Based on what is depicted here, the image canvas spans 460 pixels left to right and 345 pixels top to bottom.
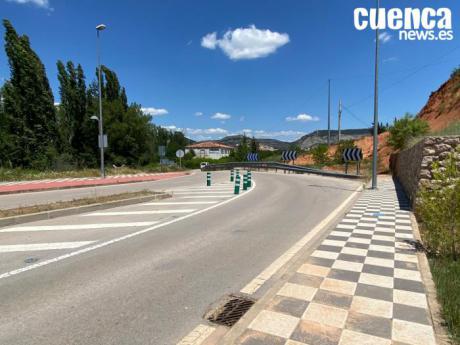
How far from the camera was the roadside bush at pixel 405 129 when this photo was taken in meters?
30.6

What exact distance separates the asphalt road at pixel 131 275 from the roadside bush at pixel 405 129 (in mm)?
26727

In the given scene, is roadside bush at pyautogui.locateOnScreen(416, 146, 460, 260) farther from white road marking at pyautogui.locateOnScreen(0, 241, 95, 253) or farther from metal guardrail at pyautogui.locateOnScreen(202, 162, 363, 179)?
metal guardrail at pyautogui.locateOnScreen(202, 162, 363, 179)

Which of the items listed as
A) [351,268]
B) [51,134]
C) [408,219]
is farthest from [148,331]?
[51,134]

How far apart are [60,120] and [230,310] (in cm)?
4301

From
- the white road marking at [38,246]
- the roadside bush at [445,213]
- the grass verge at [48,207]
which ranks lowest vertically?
the white road marking at [38,246]

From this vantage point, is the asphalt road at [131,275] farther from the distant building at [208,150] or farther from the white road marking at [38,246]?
the distant building at [208,150]

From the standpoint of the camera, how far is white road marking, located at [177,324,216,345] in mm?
3020

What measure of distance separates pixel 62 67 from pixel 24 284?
4321 centimetres

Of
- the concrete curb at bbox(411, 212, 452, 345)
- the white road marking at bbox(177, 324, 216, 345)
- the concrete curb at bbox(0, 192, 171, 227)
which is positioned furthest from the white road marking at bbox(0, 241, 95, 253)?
the concrete curb at bbox(411, 212, 452, 345)

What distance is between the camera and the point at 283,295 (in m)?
3.81

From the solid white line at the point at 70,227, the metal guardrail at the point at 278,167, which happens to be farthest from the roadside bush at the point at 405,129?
the solid white line at the point at 70,227

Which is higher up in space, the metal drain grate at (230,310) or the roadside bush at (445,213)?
the roadside bush at (445,213)

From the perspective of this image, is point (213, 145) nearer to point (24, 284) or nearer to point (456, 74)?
point (456, 74)

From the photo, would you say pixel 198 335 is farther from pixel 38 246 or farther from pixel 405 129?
pixel 405 129
